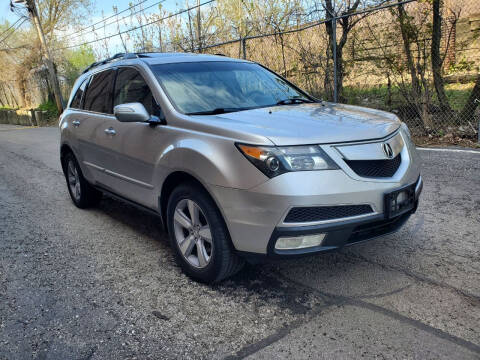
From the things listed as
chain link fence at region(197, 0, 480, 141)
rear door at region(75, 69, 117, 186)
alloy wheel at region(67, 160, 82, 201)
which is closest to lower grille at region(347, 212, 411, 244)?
rear door at region(75, 69, 117, 186)

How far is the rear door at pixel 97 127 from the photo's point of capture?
461cm

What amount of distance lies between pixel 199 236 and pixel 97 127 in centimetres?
210

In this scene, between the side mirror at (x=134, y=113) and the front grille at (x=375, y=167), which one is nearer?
the front grille at (x=375, y=167)

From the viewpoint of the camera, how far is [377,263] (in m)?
3.62

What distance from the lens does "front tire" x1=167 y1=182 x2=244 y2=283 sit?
3133 mm

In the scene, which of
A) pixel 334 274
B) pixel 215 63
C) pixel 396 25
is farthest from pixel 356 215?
pixel 396 25

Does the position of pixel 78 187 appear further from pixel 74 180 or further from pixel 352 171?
pixel 352 171

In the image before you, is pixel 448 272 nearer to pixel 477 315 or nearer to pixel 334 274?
pixel 477 315

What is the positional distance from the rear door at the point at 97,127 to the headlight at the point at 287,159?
2.01 m

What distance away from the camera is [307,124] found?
3.16 metres

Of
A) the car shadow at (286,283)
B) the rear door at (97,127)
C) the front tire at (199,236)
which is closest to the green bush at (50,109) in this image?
the rear door at (97,127)

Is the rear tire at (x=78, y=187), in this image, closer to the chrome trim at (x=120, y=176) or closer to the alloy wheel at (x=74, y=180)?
the alloy wheel at (x=74, y=180)

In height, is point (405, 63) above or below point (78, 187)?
above

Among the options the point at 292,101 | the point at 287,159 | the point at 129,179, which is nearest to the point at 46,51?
the point at 129,179
